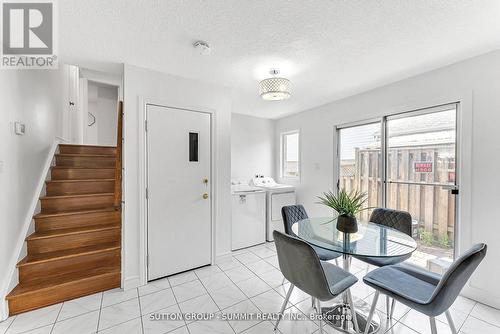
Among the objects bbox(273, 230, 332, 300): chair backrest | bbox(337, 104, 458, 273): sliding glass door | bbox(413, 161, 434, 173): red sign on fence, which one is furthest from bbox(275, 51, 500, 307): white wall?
bbox(273, 230, 332, 300): chair backrest

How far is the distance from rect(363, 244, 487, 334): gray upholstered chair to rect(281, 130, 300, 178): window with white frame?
2.82 meters

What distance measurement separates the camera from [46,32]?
1705 mm

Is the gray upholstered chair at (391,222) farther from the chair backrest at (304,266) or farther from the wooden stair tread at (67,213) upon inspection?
the wooden stair tread at (67,213)

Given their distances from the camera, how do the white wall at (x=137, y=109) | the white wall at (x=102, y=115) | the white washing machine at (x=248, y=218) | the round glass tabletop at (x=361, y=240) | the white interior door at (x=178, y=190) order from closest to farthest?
→ the round glass tabletop at (x=361, y=240)
the white wall at (x=137, y=109)
the white interior door at (x=178, y=190)
the white washing machine at (x=248, y=218)
the white wall at (x=102, y=115)

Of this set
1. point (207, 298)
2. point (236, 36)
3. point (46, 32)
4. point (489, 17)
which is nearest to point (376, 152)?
point (489, 17)

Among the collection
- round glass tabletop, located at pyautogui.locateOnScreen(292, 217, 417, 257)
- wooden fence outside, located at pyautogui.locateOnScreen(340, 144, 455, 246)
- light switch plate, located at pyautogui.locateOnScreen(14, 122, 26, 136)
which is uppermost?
light switch plate, located at pyautogui.locateOnScreen(14, 122, 26, 136)

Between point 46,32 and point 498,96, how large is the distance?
3.86 m

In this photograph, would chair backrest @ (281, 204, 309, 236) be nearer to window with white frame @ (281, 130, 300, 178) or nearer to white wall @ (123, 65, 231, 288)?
white wall @ (123, 65, 231, 288)

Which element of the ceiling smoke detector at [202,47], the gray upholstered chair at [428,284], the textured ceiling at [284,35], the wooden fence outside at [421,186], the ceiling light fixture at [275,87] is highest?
the textured ceiling at [284,35]

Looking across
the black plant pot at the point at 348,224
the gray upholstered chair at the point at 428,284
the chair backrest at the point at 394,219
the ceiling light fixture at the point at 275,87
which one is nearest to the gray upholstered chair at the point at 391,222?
the chair backrest at the point at 394,219

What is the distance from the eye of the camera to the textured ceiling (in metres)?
1.42

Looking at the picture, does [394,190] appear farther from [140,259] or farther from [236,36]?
[140,259]

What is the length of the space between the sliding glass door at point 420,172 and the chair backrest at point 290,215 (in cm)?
119

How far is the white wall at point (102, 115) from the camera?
4.98m
